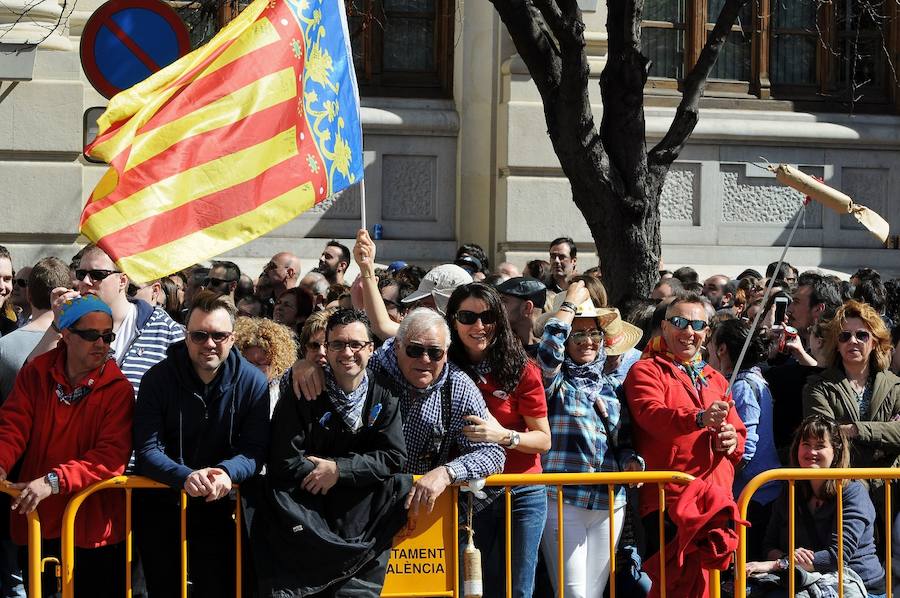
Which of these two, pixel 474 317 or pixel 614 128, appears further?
pixel 614 128

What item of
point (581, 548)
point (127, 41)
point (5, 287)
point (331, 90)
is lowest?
point (581, 548)

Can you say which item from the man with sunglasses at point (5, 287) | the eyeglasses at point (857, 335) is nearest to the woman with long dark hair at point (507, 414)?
the eyeglasses at point (857, 335)

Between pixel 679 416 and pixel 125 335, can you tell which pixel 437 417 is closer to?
pixel 679 416

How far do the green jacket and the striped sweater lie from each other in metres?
3.35

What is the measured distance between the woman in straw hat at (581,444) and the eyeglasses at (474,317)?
37 centimetres

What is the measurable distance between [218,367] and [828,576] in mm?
3022

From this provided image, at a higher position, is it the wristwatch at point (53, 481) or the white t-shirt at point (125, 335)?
the white t-shirt at point (125, 335)

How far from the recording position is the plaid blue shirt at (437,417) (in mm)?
6062

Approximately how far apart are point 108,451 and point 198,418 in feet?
1.35

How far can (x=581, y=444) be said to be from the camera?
21.6ft

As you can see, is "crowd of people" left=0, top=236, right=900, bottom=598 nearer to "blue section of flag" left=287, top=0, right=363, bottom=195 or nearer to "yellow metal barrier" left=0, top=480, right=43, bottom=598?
"yellow metal barrier" left=0, top=480, right=43, bottom=598

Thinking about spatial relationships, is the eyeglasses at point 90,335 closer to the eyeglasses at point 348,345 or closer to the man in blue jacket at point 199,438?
the man in blue jacket at point 199,438

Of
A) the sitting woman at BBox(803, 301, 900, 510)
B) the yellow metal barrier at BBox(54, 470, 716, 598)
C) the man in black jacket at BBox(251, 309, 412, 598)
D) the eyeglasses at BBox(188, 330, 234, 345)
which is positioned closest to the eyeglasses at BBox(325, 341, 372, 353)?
the man in black jacket at BBox(251, 309, 412, 598)

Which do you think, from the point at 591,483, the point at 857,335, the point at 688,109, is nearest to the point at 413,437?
the point at 591,483
